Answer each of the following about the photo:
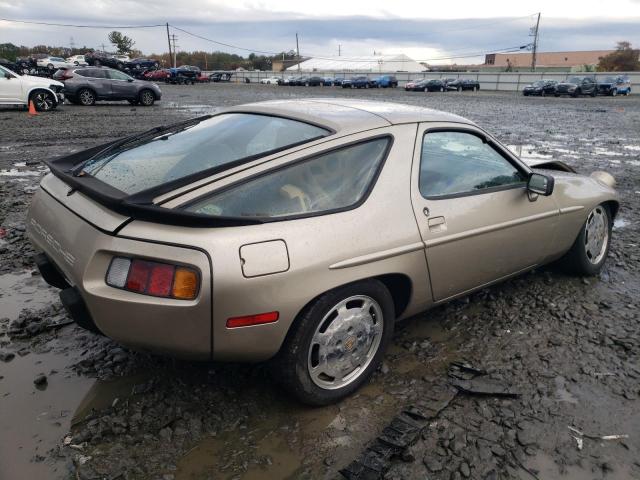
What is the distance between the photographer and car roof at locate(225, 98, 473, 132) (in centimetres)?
293

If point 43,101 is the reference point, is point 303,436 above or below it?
below

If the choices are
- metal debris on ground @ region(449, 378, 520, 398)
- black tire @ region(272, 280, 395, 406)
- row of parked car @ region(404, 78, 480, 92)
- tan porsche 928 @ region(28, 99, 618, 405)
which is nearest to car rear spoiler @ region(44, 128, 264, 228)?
tan porsche 928 @ region(28, 99, 618, 405)

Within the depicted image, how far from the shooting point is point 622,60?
72.4 meters

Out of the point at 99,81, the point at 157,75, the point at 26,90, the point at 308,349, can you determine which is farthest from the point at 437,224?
the point at 157,75

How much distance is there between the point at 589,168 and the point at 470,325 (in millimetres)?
6913

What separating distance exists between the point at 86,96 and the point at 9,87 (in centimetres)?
408

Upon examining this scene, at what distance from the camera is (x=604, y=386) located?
290cm

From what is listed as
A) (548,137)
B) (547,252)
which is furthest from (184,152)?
(548,137)

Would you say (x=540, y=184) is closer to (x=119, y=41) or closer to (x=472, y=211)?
(x=472, y=211)

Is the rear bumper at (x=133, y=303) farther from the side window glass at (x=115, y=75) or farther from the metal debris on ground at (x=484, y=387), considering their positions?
the side window glass at (x=115, y=75)

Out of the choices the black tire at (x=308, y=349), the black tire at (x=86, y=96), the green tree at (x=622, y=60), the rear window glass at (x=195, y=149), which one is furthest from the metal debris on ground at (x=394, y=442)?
the green tree at (x=622, y=60)

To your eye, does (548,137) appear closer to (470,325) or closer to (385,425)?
(470,325)

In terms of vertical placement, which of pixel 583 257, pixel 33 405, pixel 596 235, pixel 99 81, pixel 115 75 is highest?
pixel 115 75

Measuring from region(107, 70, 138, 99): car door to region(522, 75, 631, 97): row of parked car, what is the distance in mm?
30413
